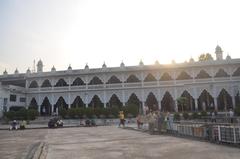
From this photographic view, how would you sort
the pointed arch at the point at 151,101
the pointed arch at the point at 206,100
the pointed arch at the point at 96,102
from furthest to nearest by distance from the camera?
the pointed arch at the point at 96,102, the pointed arch at the point at 151,101, the pointed arch at the point at 206,100

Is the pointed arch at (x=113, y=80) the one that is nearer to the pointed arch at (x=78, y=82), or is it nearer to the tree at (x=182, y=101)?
the pointed arch at (x=78, y=82)

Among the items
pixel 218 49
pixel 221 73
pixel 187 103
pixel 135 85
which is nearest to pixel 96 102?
pixel 135 85

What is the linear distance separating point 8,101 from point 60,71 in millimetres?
10342

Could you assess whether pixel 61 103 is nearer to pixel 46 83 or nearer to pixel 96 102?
pixel 46 83

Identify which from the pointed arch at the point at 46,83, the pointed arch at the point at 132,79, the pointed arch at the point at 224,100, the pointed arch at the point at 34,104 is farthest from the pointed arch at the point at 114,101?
the pointed arch at the point at 224,100

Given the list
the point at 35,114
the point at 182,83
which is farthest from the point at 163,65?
the point at 35,114

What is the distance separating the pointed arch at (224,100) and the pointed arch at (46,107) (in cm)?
3140

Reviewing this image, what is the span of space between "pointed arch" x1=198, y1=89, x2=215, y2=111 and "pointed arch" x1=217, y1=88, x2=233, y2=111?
1.25 metres

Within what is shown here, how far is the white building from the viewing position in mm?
44344

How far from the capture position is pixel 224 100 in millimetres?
46312

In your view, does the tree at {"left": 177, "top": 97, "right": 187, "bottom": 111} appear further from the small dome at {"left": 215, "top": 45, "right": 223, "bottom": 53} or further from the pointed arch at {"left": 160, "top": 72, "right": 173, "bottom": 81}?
the small dome at {"left": 215, "top": 45, "right": 223, "bottom": 53}

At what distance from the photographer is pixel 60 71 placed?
4981 centimetres

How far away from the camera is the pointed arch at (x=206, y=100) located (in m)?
46.8

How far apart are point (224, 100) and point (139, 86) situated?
48.6 ft
